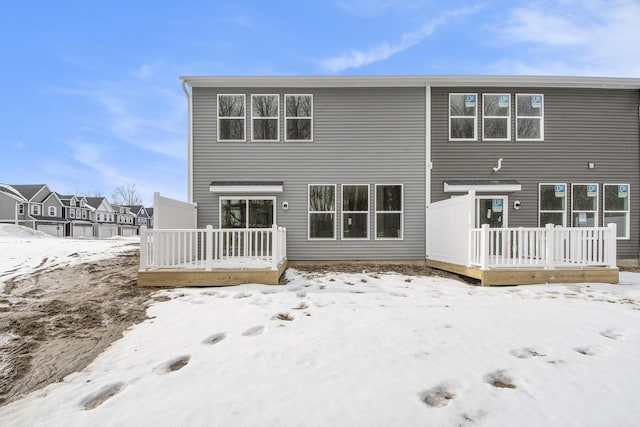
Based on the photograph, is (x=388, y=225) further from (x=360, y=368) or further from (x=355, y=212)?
(x=360, y=368)

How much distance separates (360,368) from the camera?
2.72m

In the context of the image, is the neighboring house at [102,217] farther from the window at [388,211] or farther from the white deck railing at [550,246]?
the white deck railing at [550,246]

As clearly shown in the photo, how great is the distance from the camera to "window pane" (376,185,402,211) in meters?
8.77

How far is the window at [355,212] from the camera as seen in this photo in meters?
8.74

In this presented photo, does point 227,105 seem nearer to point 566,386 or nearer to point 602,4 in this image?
point 566,386

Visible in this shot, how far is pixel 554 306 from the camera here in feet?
15.5

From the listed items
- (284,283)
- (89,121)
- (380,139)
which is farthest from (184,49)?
(89,121)

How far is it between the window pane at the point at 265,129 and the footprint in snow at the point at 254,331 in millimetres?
6188

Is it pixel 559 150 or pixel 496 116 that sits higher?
pixel 496 116

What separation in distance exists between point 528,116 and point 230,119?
8727 millimetres

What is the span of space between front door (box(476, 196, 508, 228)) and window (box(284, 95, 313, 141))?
5.33 m

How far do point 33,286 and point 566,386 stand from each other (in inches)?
338

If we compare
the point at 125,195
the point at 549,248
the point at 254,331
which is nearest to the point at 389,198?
the point at 549,248

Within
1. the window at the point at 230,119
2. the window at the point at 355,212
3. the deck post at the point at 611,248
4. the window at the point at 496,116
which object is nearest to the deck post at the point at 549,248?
the deck post at the point at 611,248
